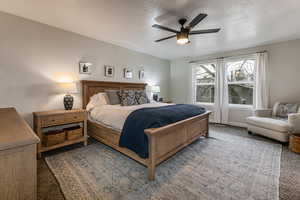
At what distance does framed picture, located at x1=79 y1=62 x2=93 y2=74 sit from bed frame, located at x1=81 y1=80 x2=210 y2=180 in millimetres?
254

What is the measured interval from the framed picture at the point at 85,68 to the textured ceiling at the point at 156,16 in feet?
2.28

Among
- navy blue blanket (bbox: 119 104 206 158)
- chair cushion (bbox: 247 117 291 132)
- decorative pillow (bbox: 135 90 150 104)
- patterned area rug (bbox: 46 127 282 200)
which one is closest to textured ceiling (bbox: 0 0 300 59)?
decorative pillow (bbox: 135 90 150 104)

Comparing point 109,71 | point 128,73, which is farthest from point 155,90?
point 109,71

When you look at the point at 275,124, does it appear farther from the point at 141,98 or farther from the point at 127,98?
the point at 127,98

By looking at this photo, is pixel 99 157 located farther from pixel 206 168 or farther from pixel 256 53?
pixel 256 53

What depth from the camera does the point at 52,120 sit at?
246 cm

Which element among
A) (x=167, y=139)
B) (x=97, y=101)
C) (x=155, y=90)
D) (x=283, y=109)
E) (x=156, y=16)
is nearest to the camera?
(x=167, y=139)

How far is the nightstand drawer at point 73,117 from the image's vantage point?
263cm

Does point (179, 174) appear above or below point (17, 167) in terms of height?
below

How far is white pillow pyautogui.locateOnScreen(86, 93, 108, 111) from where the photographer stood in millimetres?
3252

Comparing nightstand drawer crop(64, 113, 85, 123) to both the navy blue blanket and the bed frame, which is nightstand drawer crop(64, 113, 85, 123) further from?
the navy blue blanket

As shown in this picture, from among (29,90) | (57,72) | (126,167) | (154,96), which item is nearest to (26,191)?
(126,167)

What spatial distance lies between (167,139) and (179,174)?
493 millimetres

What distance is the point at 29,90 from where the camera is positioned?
2645 mm
